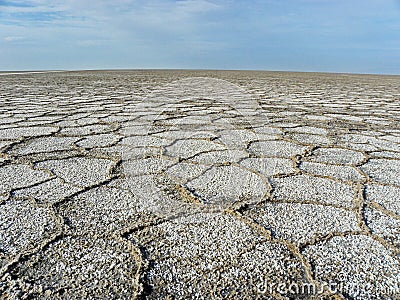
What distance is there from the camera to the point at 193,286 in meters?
0.75

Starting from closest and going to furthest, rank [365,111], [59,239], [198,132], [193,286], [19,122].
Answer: [193,286] → [59,239] → [198,132] → [19,122] → [365,111]

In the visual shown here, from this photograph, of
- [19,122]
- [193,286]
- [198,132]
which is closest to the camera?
[193,286]

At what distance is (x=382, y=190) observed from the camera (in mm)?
1270

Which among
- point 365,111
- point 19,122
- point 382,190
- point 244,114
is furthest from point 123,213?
point 365,111

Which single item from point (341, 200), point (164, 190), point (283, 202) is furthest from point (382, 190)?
point (164, 190)

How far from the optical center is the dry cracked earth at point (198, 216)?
0.76m

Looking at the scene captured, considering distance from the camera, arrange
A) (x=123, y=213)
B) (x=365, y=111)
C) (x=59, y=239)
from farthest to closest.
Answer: (x=365, y=111) < (x=123, y=213) < (x=59, y=239)

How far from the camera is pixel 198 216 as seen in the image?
1.06m

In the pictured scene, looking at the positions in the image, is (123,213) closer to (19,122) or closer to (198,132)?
(198,132)

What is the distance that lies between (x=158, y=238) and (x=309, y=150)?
1.13 metres

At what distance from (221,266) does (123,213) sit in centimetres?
38

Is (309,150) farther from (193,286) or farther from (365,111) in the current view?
(365,111)

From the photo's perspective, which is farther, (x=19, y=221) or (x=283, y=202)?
(x=283, y=202)

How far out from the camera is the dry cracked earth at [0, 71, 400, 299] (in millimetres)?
763
